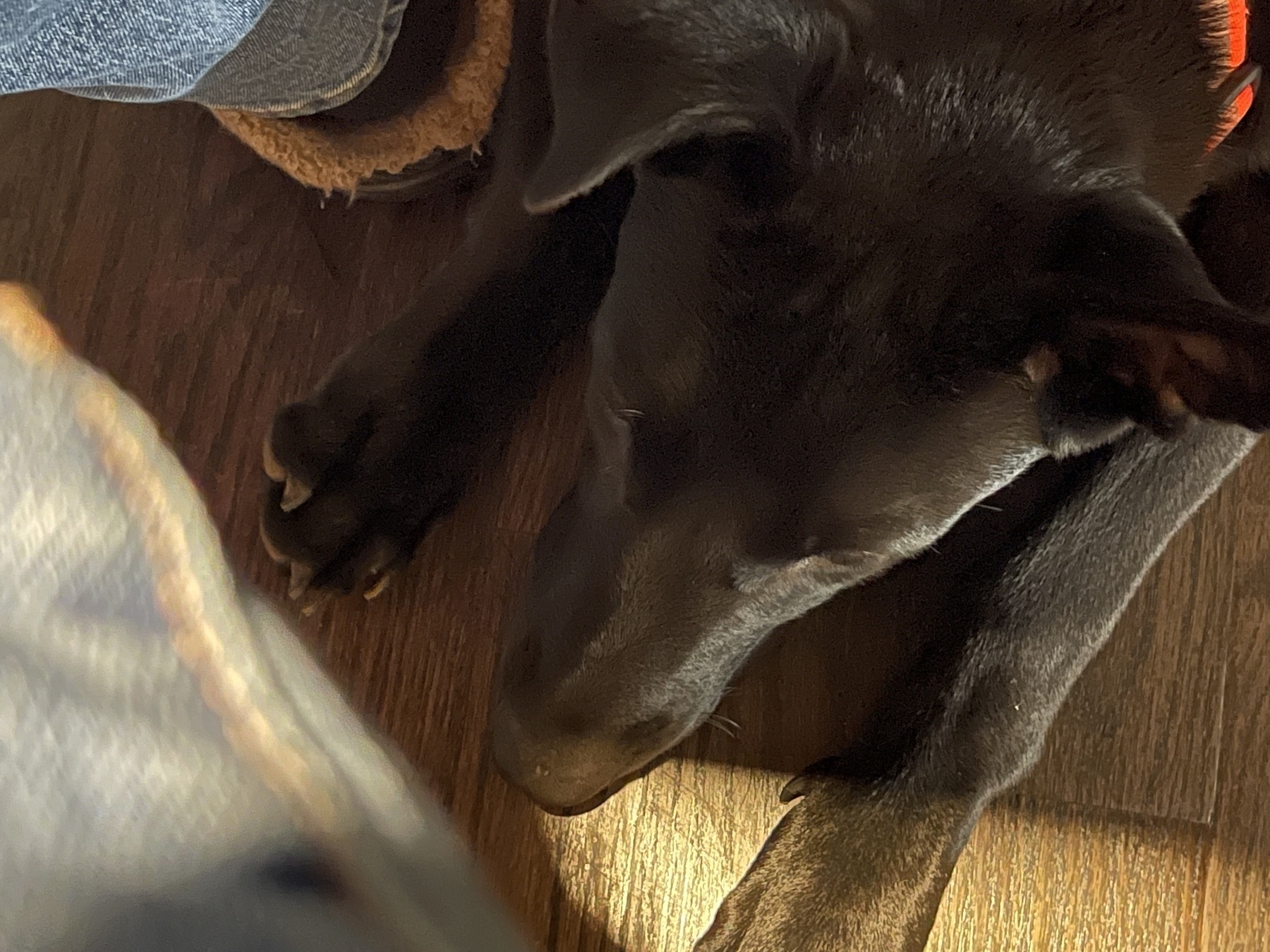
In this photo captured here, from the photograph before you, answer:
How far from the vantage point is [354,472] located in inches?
45.9

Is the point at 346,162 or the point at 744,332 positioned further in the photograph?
the point at 346,162

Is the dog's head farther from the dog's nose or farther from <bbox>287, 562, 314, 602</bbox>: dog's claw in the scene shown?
<bbox>287, 562, 314, 602</bbox>: dog's claw

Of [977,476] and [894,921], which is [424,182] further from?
[894,921]

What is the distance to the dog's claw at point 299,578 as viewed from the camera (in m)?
1.18

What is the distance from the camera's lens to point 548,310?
1.23 m

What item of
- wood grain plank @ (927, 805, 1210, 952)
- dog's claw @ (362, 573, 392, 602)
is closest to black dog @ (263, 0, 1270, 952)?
wood grain plank @ (927, 805, 1210, 952)

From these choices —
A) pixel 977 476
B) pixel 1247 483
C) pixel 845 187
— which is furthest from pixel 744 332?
pixel 1247 483

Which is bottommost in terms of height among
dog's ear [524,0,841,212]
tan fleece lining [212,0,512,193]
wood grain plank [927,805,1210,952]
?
wood grain plank [927,805,1210,952]

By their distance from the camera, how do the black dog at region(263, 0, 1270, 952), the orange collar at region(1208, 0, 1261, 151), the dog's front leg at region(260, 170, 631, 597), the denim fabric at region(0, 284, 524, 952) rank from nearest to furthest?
the denim fabric at region(0, 284, 524, 952)
the black dog at region(263, 0, 1270, 952)
the orange collar at region(1208, 0, 1261, 151)
the dog's front leg at region(260, 170, 631, 597)

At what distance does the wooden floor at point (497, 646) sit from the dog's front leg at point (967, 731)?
0.10 metres

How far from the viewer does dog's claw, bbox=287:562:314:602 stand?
3.87 ft

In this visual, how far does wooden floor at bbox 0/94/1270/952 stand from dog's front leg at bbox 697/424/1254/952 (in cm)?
10

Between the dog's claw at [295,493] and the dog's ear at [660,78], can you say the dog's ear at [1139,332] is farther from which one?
the dog's claw at [295,493]

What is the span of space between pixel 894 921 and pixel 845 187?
0.70 metres
